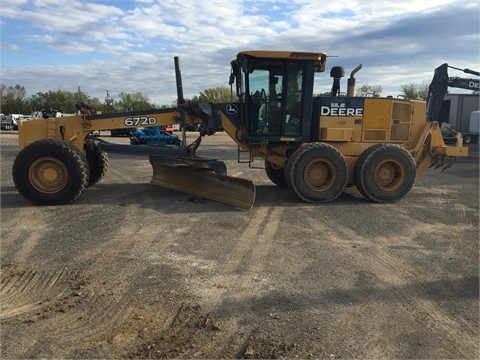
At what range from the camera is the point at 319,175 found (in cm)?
963

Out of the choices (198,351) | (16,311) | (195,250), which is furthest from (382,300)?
(16,311)

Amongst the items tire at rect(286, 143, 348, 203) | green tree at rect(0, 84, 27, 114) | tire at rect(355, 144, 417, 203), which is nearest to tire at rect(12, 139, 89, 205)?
tire at rect(286, 143, 348, 203)

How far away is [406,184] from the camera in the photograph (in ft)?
32.1

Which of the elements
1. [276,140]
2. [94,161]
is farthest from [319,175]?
[94,161]

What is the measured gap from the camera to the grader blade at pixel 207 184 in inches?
351

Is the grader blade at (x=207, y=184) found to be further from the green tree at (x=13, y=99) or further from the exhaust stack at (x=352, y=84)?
the green tree at (x=13, y=99)

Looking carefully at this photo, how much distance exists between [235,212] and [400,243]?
3.09 metres

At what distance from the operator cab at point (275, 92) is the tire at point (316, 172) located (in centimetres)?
64

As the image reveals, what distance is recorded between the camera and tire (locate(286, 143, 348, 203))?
31.0ft

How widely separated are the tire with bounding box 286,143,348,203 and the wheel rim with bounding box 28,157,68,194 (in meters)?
4.58

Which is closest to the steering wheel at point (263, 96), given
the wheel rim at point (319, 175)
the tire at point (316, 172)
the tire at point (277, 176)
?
the tire at point (316, 172)

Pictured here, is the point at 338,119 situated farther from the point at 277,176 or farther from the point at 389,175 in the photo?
the point at 277,176

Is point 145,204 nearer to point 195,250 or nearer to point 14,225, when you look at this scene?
point 14,225

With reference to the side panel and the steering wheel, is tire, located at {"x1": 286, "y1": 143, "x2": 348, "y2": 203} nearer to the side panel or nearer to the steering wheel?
the side panel
